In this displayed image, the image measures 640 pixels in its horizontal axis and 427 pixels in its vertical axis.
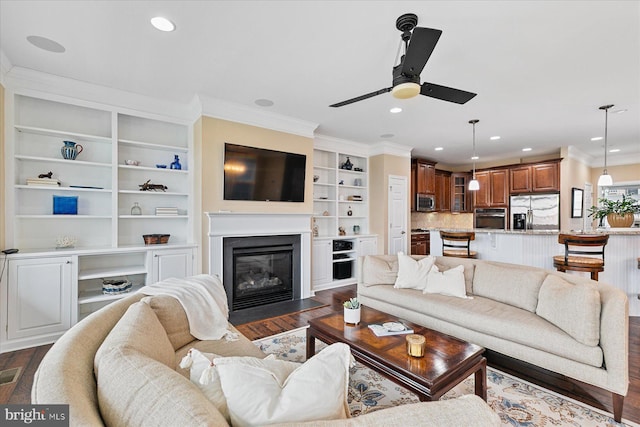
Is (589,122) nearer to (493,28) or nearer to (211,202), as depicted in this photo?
(493,28)

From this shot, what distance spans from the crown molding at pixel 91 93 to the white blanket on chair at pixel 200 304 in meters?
2.65

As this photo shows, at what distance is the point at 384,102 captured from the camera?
12.7ft

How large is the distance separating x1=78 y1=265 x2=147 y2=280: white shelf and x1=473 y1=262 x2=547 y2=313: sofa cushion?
12.6 ft

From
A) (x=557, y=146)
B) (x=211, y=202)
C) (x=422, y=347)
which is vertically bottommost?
(x=422, y=347)

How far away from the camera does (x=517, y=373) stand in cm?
247

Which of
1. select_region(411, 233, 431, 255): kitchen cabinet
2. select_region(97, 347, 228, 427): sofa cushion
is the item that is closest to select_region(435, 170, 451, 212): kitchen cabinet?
select_region(411, 233, 431, 255): kitchen cabinet

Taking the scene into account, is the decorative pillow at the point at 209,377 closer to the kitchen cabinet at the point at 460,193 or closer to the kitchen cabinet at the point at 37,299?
the kitchen cabinet at the point at 37,299

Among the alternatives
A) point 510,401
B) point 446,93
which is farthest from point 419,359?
point 446,93

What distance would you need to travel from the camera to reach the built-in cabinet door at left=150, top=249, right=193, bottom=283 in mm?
3644

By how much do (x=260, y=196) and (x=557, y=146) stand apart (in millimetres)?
6129

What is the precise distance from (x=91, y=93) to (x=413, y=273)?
167 inches

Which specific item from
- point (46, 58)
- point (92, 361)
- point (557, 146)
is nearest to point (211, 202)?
point (46, 58)

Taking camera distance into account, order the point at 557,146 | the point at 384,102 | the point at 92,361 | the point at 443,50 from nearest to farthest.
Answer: the point at 92,361, the point at 443,50, the point at 384,102, the point at 557,146

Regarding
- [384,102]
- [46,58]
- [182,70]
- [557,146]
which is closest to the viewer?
[46,58]
